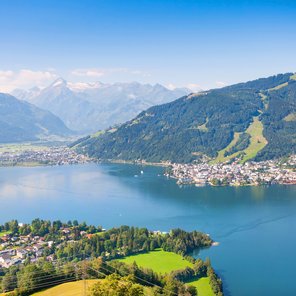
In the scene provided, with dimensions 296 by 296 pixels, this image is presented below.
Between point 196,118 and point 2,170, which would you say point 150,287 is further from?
point 196,118

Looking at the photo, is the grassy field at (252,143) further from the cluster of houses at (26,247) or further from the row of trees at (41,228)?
the cluster of houses at (26,247)

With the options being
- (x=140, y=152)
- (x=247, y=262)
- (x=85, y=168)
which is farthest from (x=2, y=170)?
(x=247, y=262)

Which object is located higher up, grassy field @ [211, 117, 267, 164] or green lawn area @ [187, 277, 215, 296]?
grassy field @ [211, 117, 267, 164]

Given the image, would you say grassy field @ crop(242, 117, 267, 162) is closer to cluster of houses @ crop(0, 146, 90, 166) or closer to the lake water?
the lake water

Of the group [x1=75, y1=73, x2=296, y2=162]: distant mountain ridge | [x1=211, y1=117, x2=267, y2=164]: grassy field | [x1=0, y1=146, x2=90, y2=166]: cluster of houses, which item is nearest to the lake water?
[x1=211, y1=117, x2=267, y2=164]: grassy field

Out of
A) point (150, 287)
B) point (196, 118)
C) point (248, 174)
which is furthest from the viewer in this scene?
point (196, 118)

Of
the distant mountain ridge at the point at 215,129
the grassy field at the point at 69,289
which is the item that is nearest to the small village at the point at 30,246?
the grassy field at the point at 69,289

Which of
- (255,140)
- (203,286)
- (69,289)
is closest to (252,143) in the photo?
(255,140)
